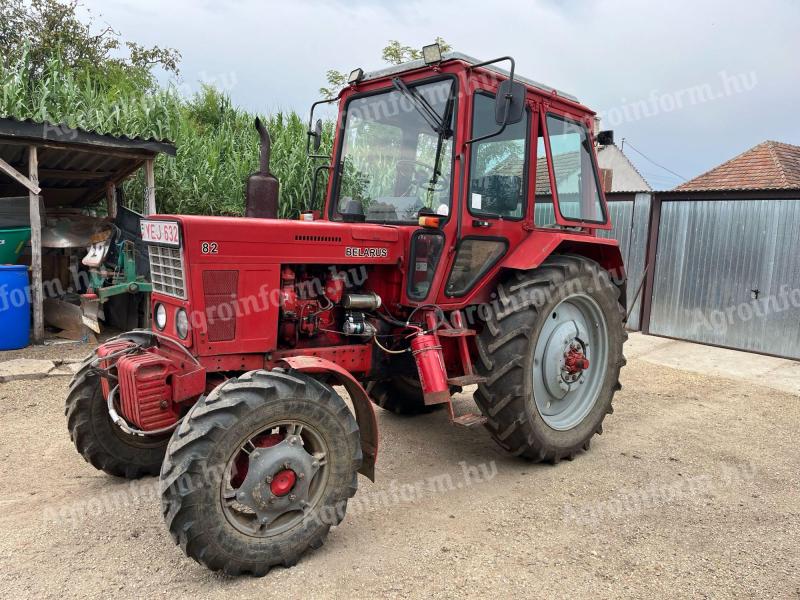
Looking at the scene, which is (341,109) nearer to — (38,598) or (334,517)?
(334,517)

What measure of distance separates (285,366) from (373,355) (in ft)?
2.61

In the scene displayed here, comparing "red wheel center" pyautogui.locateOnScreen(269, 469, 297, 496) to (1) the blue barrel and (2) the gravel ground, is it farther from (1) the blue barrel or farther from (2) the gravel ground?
(1) the blue barrel

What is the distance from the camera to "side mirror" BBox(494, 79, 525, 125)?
3.01 m

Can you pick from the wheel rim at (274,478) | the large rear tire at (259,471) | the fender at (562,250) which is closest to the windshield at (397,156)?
the fender at (562,250)

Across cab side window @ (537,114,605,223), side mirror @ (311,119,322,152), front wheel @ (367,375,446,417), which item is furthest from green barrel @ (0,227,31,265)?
cab side window @ (537,114,605,223)

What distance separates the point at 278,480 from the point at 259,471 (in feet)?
0.32

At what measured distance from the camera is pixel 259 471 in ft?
8.38

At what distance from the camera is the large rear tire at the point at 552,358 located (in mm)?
3506

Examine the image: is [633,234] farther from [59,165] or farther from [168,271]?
[59,165]

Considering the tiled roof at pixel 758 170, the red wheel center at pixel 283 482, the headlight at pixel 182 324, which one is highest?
the tiled roof at pixel 758 170

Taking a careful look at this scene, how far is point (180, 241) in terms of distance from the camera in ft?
9.21

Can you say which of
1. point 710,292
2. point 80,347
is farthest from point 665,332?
point 80,347

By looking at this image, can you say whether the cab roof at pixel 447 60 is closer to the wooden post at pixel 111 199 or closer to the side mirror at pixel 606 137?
the side mirror at pixel 606 137

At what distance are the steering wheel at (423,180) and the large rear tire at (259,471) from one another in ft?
4.61
